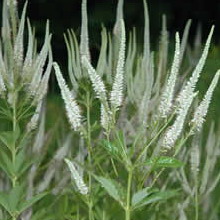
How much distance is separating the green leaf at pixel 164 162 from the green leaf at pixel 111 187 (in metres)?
0.08

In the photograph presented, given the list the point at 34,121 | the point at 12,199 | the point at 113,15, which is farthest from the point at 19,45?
the point at 113,15

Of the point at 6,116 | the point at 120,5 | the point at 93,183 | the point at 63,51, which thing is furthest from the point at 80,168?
the point at 63,51

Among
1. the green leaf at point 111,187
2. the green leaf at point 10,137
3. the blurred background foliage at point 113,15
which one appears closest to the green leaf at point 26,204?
the green leaf at point 10,137

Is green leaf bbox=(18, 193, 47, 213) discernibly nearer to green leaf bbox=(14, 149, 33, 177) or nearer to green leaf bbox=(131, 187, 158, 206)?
green leaf bbox=(14, 149, 33, 177)

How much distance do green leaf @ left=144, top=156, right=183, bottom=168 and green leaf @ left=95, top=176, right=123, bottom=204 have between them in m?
0.08

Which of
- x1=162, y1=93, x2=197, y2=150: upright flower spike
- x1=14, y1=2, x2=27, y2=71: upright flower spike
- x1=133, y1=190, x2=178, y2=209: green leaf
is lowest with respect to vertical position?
x1=133, y1=190, x2=178, y2=209: green leaf

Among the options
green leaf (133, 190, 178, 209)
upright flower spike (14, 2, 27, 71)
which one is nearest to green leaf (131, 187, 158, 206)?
green leaf (133, 190, 178, 209)

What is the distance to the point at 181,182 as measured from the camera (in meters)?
2.00

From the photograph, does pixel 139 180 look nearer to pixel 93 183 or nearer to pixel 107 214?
pixel 107 214

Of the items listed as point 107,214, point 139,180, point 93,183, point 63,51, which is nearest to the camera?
point 139,180

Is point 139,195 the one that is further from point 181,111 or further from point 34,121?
point 34,121

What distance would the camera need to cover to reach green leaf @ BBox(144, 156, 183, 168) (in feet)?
5.04

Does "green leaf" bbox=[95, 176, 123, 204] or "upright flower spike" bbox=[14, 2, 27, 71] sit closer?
"green leaf" bbox=[95, 176, 123, 204]

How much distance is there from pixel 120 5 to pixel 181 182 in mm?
459
